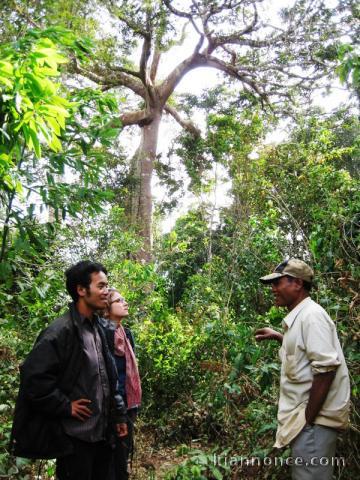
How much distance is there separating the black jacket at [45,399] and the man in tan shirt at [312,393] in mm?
1036

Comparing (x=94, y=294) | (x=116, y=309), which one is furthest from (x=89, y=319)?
(x=116, y=309)

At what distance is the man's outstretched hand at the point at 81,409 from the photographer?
206 centimetres

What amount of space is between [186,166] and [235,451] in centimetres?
1041

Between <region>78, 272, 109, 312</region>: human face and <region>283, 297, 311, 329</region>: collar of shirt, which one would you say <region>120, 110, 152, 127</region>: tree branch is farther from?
<region>283, 297, 311, 329</region>: collar of shirt

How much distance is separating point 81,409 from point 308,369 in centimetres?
109

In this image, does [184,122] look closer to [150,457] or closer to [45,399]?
[150,457]

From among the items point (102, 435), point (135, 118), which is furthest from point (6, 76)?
point (135, 118)

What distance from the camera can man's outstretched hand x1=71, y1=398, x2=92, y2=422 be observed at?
2062mm

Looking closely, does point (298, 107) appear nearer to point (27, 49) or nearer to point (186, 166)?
point (186, 166)

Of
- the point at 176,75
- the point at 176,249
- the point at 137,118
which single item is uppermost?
the point at 176,75

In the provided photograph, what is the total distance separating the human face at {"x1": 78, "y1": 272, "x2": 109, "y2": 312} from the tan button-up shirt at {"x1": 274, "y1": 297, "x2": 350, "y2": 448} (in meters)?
1.00

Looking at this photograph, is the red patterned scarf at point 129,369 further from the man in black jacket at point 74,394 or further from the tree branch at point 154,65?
the tree branch at point 154,65

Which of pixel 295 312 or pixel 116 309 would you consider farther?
pixel 116 309

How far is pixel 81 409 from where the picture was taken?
6.82ft
